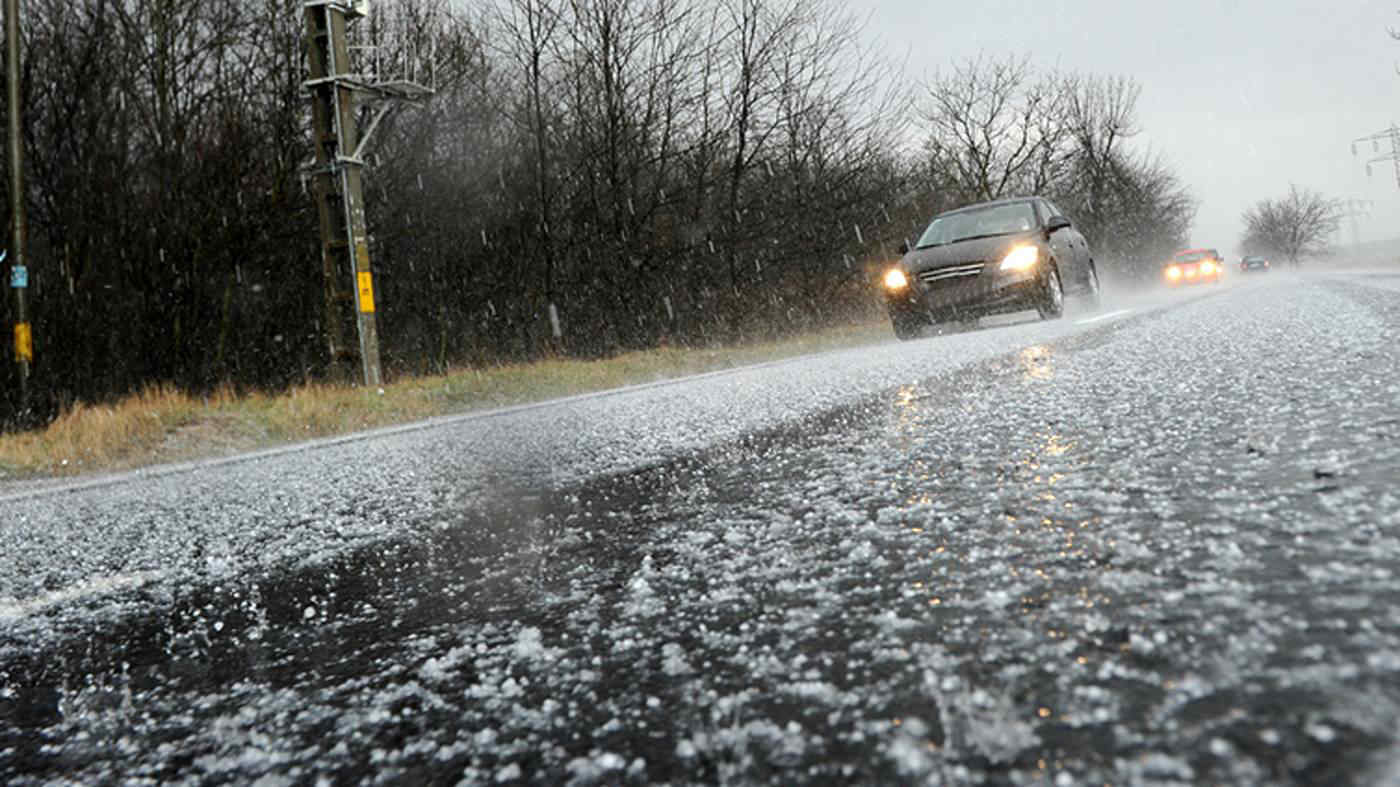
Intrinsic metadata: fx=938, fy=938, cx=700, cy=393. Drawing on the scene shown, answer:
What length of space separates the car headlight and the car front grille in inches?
9.8

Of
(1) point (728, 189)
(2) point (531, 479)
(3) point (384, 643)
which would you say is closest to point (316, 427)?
(2) point (531, 479)

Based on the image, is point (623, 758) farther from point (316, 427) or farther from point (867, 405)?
point (316, 427)

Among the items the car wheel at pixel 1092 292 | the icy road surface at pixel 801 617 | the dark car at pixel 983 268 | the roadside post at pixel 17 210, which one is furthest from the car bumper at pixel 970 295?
the roadside post at pixel 17 210

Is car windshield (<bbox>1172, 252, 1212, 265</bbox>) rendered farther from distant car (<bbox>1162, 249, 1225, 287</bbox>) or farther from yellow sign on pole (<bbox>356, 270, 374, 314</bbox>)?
yellow sign on pole (<bbox>356, 270, 374, 314</bbox>)

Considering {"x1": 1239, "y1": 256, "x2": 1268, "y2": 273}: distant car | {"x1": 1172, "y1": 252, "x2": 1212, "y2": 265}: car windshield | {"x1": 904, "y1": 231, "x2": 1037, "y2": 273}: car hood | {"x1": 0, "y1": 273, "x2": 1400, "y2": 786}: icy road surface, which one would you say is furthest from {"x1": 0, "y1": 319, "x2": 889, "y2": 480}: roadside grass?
{"x1": 1239, "y1": 256, "x2": 1268, "y2": 273}: distant car

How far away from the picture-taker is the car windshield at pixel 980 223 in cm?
1097

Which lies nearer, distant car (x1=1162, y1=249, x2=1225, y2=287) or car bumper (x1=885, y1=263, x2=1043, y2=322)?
car bumper (x1=885, y1=263, x2=1043, y2=322)

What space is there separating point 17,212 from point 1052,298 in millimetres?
12891

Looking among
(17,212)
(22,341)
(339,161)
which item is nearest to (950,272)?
(339,161)

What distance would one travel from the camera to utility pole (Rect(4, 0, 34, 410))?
11859mm

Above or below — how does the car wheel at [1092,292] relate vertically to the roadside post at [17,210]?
below

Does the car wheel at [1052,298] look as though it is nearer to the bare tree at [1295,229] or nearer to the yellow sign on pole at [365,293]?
the yellow sign on pole at [365,293]

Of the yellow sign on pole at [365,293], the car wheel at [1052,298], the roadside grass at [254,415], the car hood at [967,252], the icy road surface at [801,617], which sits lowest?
the icy road surface at [801,617]

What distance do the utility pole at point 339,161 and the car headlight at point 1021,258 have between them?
7.60 meters
